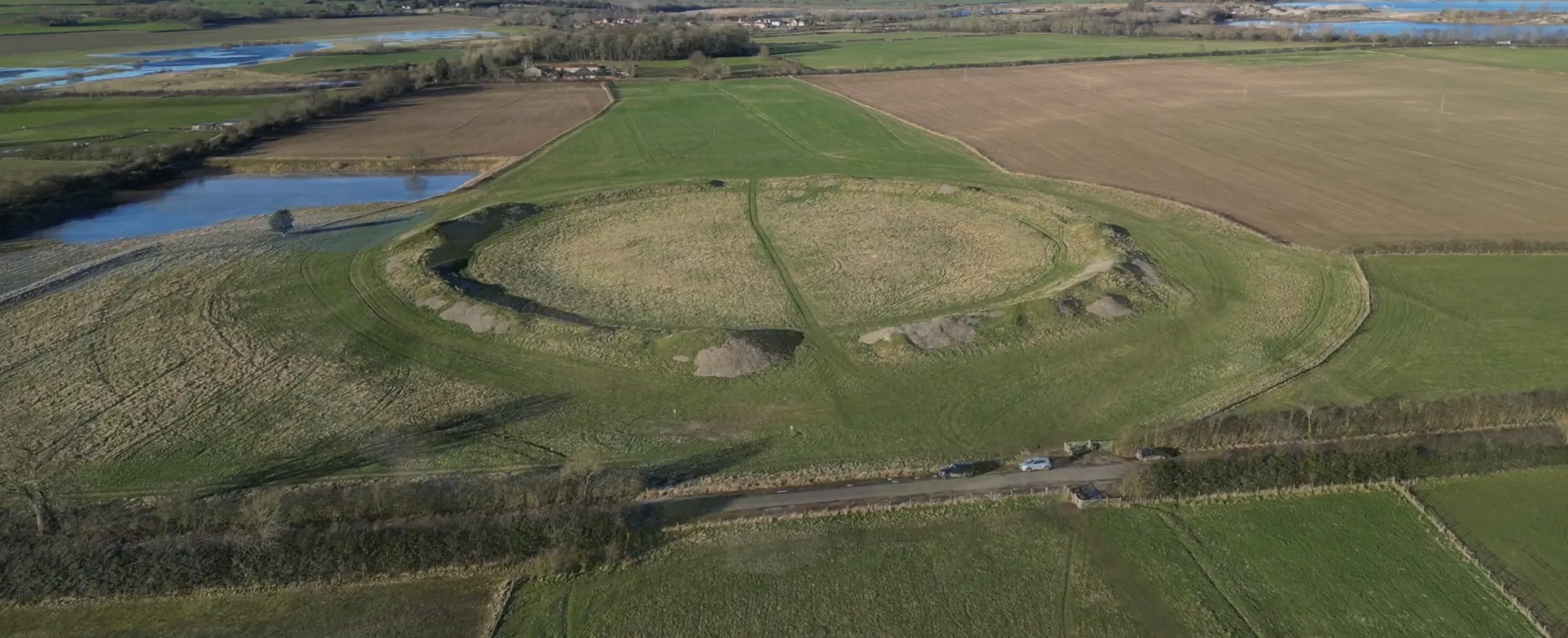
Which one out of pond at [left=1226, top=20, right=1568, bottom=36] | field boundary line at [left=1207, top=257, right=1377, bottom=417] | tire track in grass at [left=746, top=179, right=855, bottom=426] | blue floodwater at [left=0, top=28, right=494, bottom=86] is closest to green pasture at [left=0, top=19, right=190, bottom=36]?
blue floodwater at [left=0, top=28, right=494, bottom=86]

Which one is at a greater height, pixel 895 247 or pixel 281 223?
pixel 281 223

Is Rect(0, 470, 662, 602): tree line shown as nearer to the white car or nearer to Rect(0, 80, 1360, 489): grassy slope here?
Rect(0, 80, 1360, 489): grassy slope

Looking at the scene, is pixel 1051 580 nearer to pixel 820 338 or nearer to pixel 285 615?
pixel 820 338

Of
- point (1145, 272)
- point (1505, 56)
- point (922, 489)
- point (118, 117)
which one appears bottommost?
point (922, 489)

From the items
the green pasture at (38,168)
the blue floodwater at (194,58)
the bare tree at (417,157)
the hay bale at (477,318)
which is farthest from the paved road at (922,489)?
the blue floodwater at (194,58)

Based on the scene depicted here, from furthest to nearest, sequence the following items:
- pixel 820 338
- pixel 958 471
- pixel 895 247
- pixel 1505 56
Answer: pixel 1505 56 < pixel 895 247 < pixel 820 338 < pixel 958 471

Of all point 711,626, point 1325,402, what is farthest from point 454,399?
point 1325,402

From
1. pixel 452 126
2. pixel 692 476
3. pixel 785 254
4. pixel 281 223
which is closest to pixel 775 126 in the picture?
pixel 452 126
